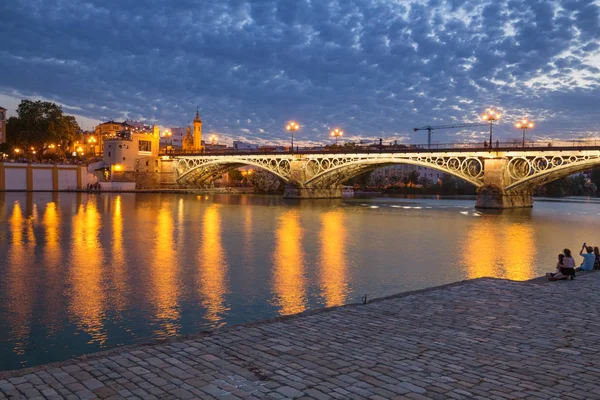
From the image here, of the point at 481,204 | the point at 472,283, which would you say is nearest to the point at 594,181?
the point at 481,204

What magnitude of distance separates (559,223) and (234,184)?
100 meters

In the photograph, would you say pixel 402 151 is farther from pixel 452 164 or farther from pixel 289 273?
pixel 289 273

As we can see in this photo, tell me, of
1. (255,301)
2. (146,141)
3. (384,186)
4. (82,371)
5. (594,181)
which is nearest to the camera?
(82,371)

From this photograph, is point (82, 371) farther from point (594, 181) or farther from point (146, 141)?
point (594, 181)

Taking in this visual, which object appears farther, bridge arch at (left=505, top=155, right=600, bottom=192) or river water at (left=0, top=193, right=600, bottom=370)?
bridge arch at (left=505, top=155, right=600, bottom=192)

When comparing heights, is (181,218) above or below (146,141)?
below

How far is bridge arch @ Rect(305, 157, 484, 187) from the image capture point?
6372 cm

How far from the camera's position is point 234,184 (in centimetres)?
13600

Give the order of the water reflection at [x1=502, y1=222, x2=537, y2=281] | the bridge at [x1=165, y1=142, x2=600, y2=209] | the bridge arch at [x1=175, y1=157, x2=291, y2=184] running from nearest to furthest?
the water reflection at [x1=502, y1=222, x2=537, y2=281], the bridge at [x1=165, y1=142, x2=600, y2=209], the bridge arch at [x1=175, y1=157, x2=291, y2=184]

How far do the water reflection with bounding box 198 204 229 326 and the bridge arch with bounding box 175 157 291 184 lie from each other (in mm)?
55822

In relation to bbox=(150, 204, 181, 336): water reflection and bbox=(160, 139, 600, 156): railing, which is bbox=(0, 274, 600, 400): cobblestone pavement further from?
bbox=(160, 139, 600, 156): railing

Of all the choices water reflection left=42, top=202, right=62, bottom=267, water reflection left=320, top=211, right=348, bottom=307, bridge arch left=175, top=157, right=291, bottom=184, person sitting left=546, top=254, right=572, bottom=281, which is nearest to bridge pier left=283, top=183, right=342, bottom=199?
bridge arch left=175, top=157, right=291, bottom=184

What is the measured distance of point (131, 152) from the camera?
329 ft

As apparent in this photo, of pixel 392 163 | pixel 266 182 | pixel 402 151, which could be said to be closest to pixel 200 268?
pixel 402 151
